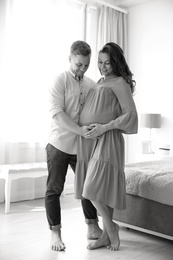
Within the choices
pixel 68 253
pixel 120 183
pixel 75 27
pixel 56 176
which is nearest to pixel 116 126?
pixel 120 183

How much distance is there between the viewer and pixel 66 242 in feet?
8.82

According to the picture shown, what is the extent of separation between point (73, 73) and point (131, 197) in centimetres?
104

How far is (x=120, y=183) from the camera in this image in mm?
2443

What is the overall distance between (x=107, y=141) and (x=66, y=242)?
85 centimetres

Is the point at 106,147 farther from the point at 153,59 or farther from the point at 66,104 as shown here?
the point at 153,59

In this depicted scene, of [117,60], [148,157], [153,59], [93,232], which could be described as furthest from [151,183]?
[153,59]

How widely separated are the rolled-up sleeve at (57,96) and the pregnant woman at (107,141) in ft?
0.56

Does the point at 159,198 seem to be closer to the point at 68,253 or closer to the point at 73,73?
the point at 68,253

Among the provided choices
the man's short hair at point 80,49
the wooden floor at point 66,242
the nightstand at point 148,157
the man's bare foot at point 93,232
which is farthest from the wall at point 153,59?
the man's short hair at point 80,49

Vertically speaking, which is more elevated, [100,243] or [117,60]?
[117,60]

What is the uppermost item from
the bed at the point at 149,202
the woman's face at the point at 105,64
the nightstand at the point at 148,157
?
the woman's face at the point at 105,64

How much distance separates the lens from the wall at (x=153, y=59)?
5070 millimetres

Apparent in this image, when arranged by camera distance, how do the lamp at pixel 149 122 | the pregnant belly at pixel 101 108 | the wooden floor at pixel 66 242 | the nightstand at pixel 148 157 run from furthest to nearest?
the lamp at pixel 149 122 < the nightstand at pixel 148 157 < the pregnant belly at pixel 101 108 < the wooden floor at pixel 66 242

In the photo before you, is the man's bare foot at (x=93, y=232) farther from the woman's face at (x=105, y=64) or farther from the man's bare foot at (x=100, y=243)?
the woman's face at (x=105, y=64)
